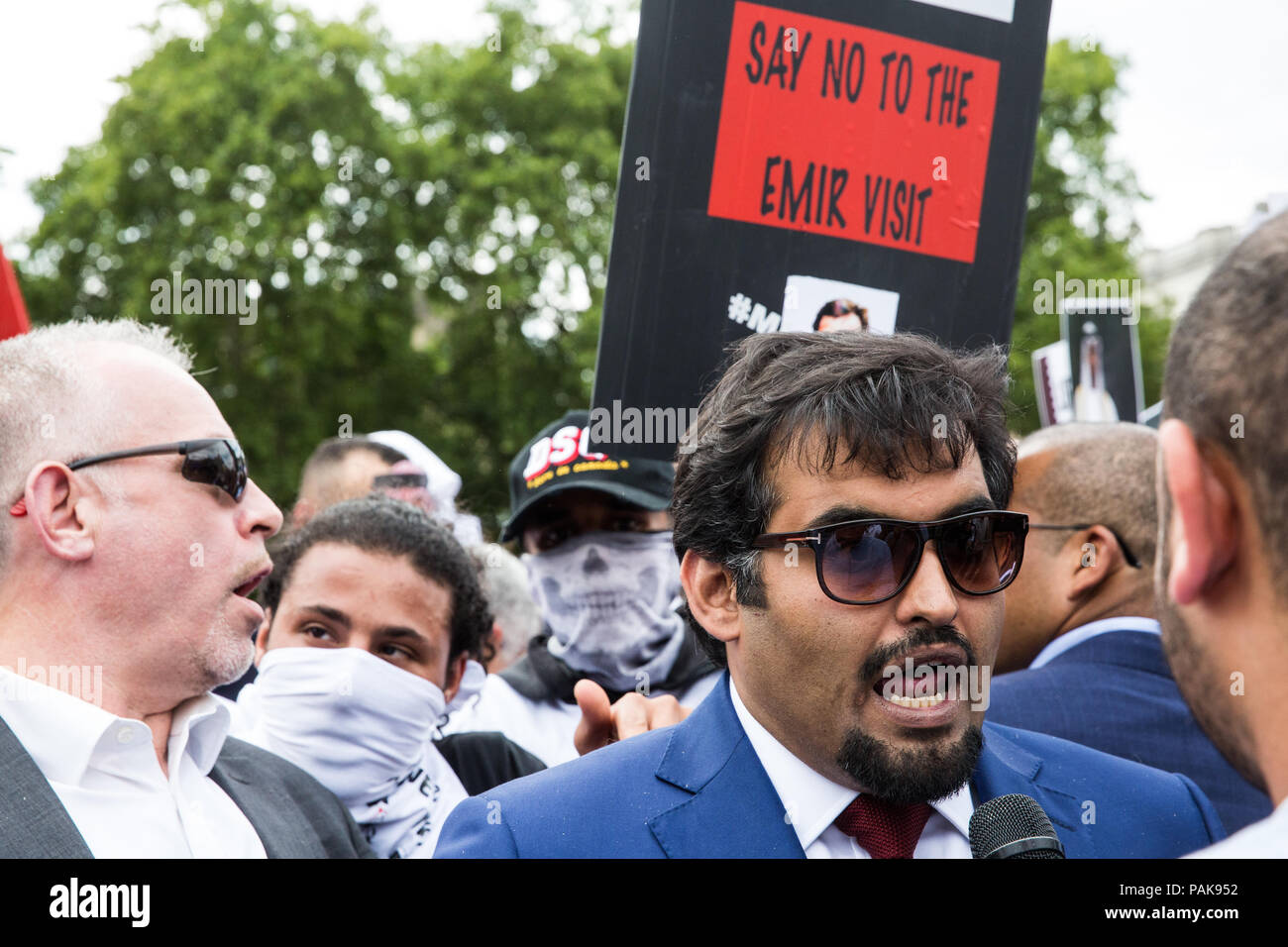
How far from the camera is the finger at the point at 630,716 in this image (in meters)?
2.95

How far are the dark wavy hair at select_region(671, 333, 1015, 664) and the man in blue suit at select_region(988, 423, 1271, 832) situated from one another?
90 centimetres

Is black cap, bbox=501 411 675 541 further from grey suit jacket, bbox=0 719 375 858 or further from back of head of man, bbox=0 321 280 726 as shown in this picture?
back of head of man, bbox=0 321 280 726

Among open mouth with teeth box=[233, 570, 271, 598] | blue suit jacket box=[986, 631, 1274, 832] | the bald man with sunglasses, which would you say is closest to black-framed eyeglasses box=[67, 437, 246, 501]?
the bald man with sunglasses

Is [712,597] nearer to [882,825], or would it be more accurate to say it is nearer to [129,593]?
[882,825]

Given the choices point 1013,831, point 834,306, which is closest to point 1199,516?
point 1013,831

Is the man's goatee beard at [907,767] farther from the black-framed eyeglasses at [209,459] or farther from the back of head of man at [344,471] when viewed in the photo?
the back of head of man at [344,471]

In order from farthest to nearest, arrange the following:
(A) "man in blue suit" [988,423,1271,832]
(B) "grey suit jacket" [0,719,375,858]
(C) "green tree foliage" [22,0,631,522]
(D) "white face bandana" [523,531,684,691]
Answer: (C) "green tree foliage" [22,0,631,522], (D) "white face bandana" [523,531,684,691], (A) "man in blue suit" [988,423,1271,832], (B) "grey suit jacket" [0,719,375,858]

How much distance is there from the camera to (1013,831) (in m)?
1.92

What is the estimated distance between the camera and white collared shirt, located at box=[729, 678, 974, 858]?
7.29 ft

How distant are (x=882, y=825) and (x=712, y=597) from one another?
1.68ft

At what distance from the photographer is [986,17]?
332 centimetres

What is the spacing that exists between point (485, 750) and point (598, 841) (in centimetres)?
167

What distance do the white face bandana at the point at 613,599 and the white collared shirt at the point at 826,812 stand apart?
201 cm

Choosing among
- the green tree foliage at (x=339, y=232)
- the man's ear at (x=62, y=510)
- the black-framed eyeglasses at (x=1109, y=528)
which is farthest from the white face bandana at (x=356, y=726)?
the green tree foliage at (x=339, y=232)
